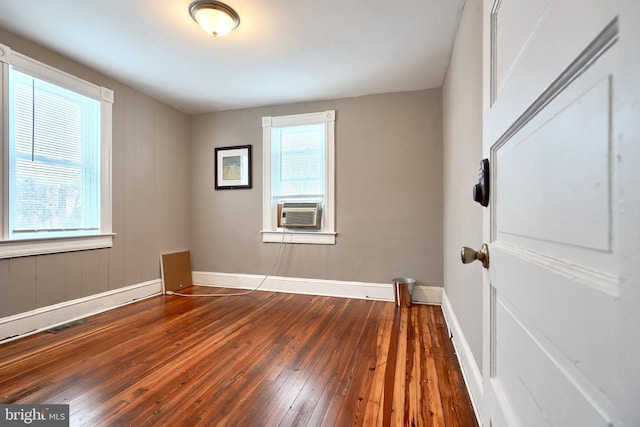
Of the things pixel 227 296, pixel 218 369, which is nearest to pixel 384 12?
pixel 218 369

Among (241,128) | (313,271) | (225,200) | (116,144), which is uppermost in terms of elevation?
(241,128)

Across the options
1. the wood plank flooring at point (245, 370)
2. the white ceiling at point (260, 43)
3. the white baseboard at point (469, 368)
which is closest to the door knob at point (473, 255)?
the white baseboard at point (469, 368)

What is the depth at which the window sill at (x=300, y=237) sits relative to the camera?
343 centimetres

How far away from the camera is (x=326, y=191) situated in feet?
11.2

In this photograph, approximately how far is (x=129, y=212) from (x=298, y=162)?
2.04m

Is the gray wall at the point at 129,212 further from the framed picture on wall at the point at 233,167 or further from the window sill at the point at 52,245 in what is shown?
the framed picture on wall at the point at 233,167

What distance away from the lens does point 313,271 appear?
137 inches

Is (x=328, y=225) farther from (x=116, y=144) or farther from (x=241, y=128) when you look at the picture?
(x=116, y=144)

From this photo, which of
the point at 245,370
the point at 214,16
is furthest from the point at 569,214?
the point at 214,16

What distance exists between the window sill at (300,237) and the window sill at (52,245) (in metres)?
1.70

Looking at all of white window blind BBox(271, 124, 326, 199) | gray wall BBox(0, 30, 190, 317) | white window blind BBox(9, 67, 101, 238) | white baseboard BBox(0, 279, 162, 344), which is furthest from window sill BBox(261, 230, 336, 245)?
white window blind BBox(9, 67, 101, 238)

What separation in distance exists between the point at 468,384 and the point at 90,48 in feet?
12.5

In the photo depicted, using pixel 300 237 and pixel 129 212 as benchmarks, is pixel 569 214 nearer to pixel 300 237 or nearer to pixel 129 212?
pixel 300 237

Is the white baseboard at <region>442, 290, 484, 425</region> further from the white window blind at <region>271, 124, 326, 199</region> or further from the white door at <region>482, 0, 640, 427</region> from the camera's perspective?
the white window blind at <region>271, 124, 326, 199</region>
